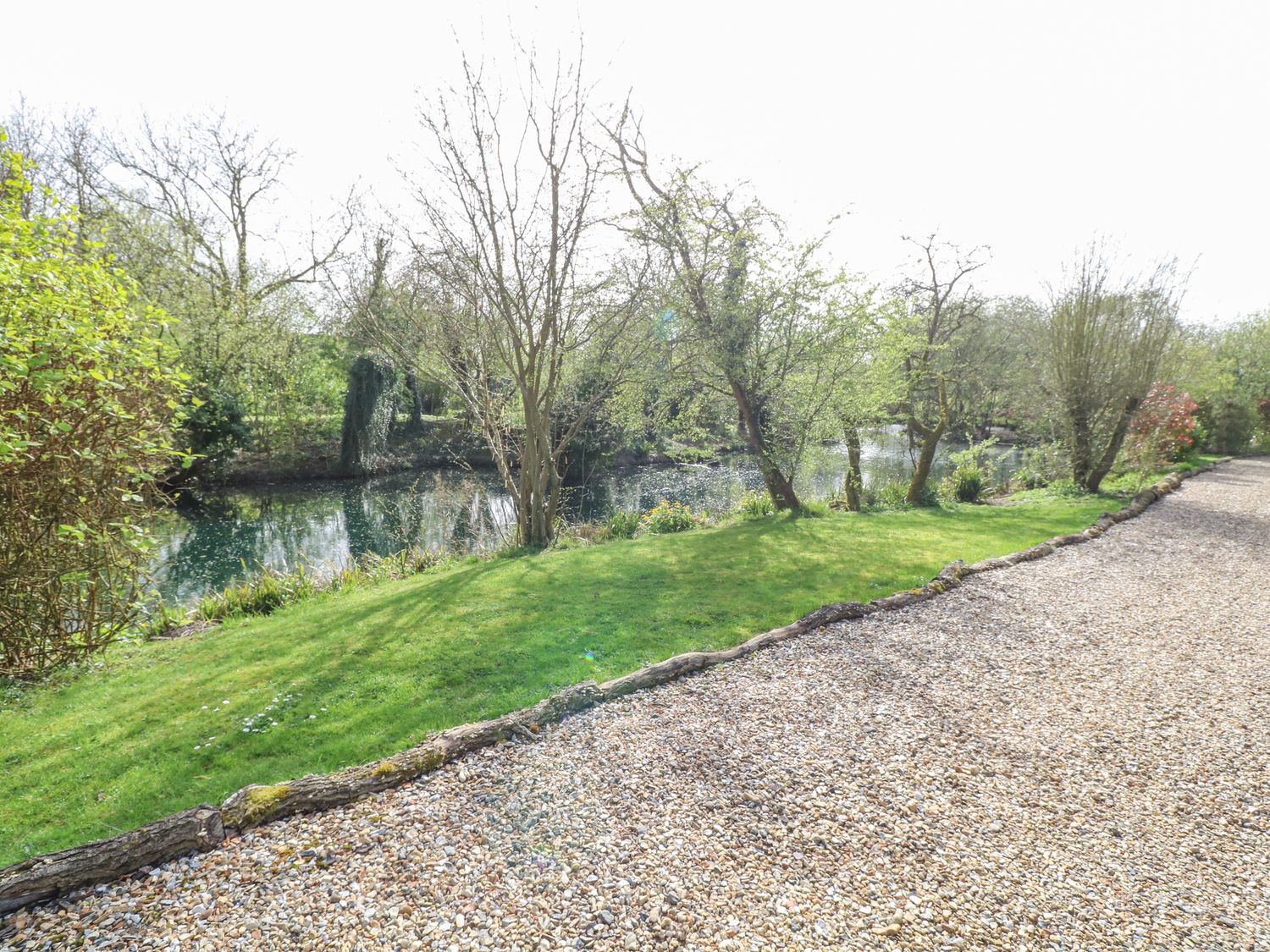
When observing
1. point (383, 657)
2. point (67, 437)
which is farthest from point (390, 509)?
point (67, 437)

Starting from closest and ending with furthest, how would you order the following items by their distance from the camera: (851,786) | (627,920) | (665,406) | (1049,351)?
(627,920) → (851,786) → (665,406) → (1049,351)

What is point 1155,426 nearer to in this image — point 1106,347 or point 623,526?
point 1106,347

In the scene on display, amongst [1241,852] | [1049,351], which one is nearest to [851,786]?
[1241,852]

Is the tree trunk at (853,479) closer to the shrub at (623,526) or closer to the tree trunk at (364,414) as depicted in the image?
the shrub at (623,526)

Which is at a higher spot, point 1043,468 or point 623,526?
point 1043,468

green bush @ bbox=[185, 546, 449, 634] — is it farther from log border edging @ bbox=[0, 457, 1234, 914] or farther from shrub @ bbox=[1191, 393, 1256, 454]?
shrub @ bbox=[1191, 393, 1256, 454]

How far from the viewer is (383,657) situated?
5.21 metres

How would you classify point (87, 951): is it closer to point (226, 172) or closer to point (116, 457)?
point (116, 457)

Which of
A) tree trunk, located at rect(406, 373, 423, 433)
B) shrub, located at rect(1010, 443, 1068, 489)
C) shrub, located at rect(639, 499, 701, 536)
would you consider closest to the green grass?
shrub, located at rect(639, 499, 701, 536)

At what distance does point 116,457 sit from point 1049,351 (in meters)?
17.4

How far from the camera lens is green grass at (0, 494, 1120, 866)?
11.5 ft

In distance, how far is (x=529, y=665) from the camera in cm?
501

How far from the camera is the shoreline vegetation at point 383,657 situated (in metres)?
3.55

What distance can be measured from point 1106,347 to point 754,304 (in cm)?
917
